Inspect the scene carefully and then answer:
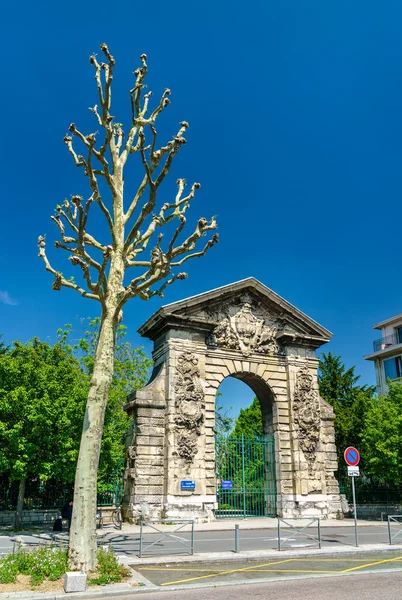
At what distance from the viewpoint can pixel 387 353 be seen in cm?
4800

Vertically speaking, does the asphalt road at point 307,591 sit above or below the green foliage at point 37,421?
below

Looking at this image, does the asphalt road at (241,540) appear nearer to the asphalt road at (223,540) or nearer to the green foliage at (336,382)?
the asphalt road at (223,540)

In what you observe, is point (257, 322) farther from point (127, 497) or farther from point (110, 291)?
point (110, 291)

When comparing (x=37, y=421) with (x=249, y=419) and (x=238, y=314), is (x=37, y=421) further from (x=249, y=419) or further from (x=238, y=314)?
(x=249, y=419)

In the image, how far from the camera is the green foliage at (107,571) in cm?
898

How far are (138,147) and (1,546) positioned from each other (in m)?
11.9

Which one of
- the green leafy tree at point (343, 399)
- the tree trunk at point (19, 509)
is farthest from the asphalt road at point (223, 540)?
the green leafy tree at point (343, 399)

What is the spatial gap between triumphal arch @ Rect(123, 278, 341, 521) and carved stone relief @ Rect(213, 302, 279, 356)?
0.16ft

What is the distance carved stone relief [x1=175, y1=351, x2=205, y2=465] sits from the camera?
832 inches

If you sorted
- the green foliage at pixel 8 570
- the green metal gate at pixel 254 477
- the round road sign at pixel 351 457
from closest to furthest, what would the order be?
the green foliage at pixel 8 570 < the round road sign at pixel 351 457 < the green metal gate at pixel 254 477

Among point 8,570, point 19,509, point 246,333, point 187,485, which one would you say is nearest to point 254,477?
point 187,485

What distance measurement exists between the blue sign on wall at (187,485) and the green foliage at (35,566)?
11.0 m

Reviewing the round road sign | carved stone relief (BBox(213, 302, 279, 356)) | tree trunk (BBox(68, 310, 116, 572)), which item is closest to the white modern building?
carved stone relief (BBox(213, 302, 279, 356))

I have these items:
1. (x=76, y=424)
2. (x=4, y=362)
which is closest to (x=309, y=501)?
(x=76, y=424)
